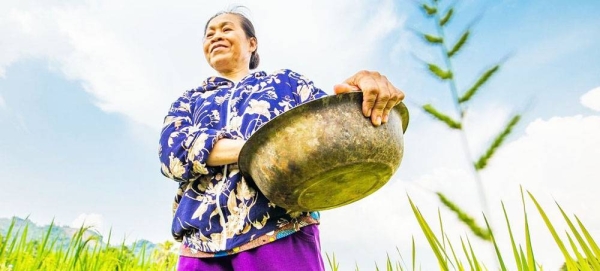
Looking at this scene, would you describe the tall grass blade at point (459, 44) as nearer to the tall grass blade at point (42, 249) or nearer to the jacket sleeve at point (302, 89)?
the jacket sleeve at point (302, 89)

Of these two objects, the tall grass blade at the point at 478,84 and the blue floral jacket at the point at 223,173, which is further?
the blue floral jacket at the point at 223,173

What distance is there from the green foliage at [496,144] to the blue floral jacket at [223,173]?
2.46 feet

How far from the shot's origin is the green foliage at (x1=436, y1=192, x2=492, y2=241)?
2.70 ft

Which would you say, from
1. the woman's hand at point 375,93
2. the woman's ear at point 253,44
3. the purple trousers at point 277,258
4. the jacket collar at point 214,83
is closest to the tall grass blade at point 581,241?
the woman's hand at point 375,93

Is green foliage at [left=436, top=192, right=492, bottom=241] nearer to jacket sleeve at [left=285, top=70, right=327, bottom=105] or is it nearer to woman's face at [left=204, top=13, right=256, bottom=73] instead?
jacket sleeve at [left=285, top=70, right=327, bottom=105]

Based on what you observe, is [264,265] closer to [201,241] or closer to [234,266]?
[234,266]

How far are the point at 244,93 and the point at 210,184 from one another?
38 centimetres

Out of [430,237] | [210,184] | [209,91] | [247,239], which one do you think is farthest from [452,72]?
[209,91]

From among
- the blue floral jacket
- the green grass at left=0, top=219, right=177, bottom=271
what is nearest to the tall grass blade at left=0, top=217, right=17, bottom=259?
the green grass at left=0, top=219, right=177, bottom=271

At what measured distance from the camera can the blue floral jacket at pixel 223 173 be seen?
5.02 ft

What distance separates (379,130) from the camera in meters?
1.32

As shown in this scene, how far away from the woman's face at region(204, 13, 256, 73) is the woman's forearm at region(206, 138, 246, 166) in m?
0.61

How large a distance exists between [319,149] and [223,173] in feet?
1.56

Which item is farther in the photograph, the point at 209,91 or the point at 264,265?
the point at 209,91
